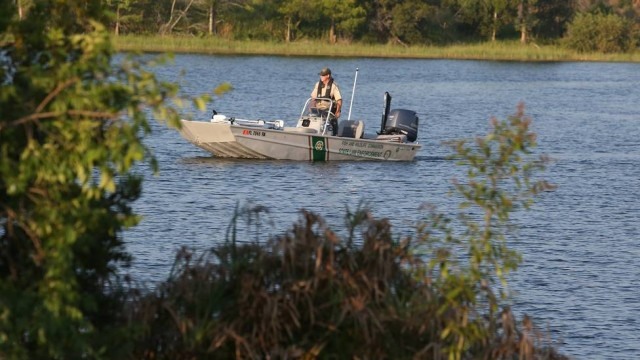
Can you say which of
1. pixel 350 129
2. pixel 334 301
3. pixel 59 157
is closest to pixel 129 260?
pixel 334 301

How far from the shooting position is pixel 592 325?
15461 mm

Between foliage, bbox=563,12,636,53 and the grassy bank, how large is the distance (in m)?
0.83

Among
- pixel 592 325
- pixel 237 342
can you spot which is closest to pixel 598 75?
pixel 592 325

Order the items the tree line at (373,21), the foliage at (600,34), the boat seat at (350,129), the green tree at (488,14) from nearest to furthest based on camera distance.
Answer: the boat seat at (350,129), the tree line at (373,21), the foliage at (600,34), the green tree at (488,14)

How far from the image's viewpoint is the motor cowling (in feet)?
92.9

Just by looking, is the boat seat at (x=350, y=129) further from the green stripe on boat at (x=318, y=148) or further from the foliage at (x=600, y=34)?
the foliage at (x=600, y=34)

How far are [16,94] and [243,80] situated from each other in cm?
4944

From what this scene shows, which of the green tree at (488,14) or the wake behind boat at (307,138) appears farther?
the green tree at (488,14)

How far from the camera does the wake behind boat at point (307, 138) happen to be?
89.7 feet

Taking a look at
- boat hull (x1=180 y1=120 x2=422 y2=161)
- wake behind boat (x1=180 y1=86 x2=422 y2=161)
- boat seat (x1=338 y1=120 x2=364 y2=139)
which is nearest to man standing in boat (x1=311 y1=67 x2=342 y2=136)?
wake behind boat (x1=180 y1=86 x2=422 y2=161)

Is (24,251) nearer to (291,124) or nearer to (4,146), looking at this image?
(4,146)

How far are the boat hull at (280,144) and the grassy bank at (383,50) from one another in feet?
154

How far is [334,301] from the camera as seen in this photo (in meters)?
8.98

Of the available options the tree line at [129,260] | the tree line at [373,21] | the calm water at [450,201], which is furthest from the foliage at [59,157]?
the tree line at [373,21]
